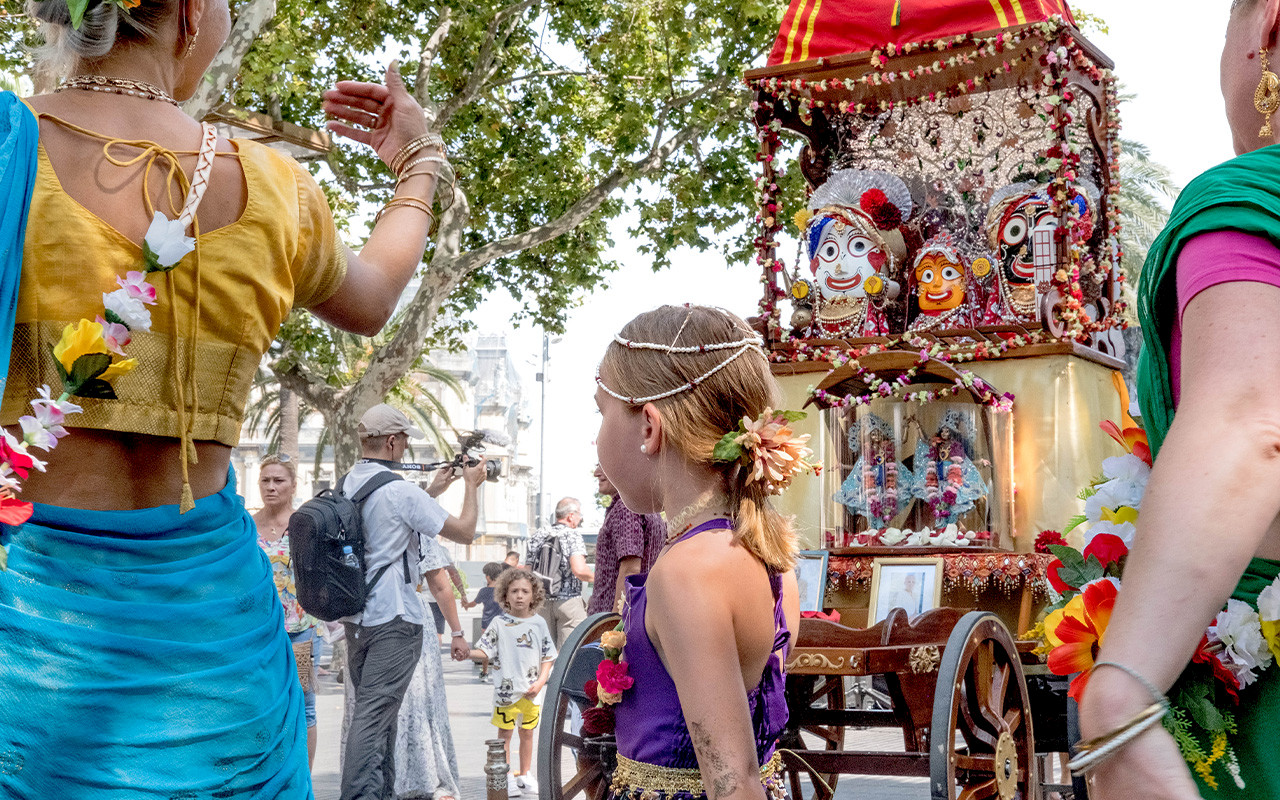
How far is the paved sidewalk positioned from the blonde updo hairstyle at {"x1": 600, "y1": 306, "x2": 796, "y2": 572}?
5.50 metres

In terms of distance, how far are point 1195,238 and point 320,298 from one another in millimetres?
1469

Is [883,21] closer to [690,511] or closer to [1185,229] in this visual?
[690,511]

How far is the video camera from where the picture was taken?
22.7 ft

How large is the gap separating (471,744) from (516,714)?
6.16 ft

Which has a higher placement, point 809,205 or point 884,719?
point 809,205

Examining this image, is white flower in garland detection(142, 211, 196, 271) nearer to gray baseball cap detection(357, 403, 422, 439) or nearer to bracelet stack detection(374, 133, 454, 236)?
bracelet stack detection(374, 133, 454, 236)

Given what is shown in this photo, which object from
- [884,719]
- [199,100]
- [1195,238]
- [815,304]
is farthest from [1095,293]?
[1195,238]

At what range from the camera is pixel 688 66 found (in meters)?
15.0

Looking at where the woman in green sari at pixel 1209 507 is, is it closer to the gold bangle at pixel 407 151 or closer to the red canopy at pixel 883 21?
the gold bangle at pixel 407 151

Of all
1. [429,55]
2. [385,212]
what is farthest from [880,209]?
[429,55]

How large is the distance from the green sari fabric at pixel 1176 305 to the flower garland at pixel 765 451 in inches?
37.0

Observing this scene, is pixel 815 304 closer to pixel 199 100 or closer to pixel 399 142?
pixel 199 100

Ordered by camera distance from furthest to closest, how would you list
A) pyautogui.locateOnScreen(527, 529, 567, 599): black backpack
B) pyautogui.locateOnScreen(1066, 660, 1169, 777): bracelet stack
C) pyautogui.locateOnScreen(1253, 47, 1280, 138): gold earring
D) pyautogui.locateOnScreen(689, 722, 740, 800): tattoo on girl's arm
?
pyautogui.locateOnScreen(527, 529, 567, 599): black backpack, pyautogui.locateOnScreen(689, 722, 740, 800): tattoo on girl's arm, pyautogui.locateOnScreen(1253, 47, 1280, 138): gold earring, pyautogui.locateOnScreen(1066, 660, 1169, 777): bracelet stack

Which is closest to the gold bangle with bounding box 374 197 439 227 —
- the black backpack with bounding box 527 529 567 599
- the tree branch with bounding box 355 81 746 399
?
the black backpack with bounding box 527 529 567 599
